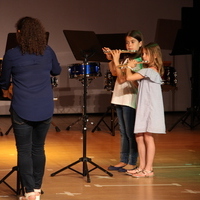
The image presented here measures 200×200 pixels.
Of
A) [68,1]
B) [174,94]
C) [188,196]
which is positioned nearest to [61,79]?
[68,1]

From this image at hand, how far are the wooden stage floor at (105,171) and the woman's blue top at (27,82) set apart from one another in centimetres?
88

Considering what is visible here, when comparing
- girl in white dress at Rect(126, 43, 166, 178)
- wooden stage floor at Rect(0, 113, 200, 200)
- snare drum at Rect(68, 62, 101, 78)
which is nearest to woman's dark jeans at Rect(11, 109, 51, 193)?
wooden stage floor at Rect(0, 113, 200, 200)

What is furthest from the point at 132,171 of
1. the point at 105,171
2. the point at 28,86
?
the point at 28,86

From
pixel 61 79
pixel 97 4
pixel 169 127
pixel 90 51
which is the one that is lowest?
pixel 169 127

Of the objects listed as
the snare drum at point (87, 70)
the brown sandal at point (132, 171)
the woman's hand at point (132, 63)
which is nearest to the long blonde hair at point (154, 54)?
the woman's hand at point (132, 63)

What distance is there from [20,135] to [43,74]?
483 millimetres

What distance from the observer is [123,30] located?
435 inches

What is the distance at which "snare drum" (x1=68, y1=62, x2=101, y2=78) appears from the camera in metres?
7.30

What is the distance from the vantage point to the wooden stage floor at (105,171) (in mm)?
4234

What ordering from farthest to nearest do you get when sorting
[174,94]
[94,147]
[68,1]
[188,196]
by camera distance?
[174,94] → [68,1] → [94,147] → [188,196]

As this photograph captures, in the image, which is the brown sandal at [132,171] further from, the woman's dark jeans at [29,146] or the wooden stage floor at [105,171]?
the woman's dark jeans at [29,146]

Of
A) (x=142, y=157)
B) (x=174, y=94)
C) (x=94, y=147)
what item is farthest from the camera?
(x=174, y=94)

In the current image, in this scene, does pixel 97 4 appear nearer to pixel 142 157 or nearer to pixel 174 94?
pixel 174 94

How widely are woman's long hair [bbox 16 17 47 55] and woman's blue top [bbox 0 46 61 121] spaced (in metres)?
0.04
